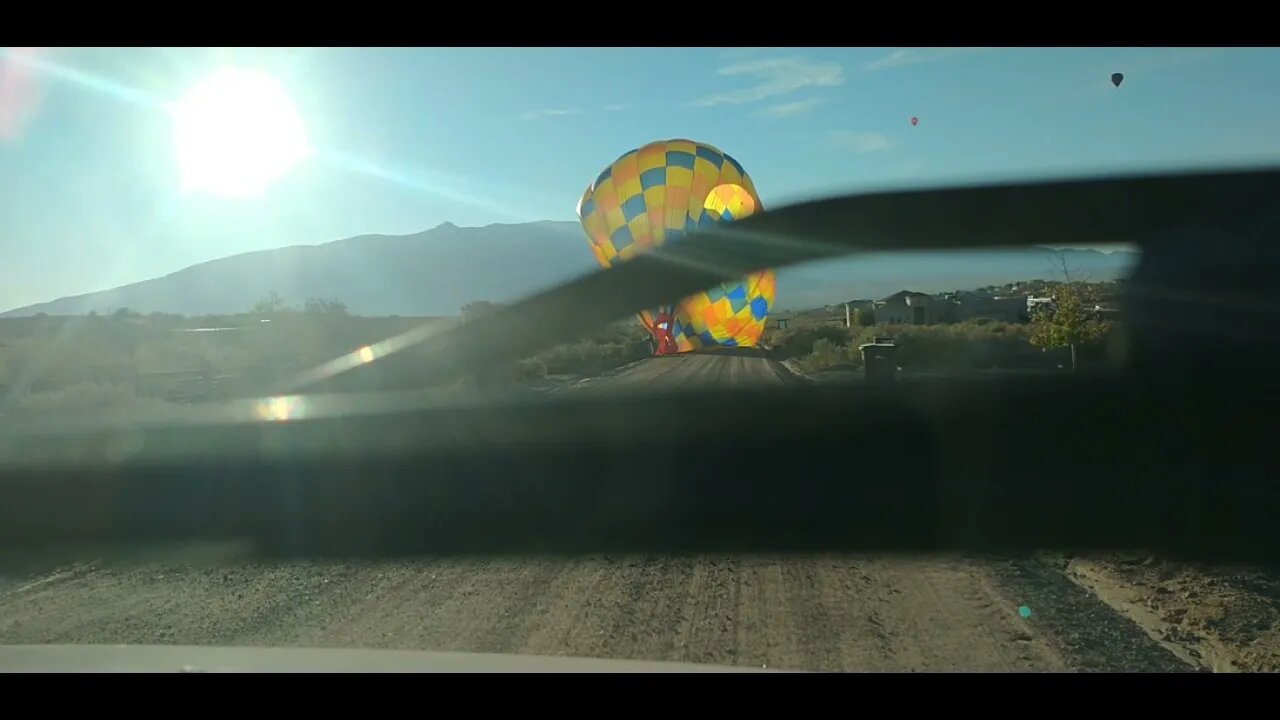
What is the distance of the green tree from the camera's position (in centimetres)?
2256

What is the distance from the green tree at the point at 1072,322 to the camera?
888 inches

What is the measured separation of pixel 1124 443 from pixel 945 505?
1600mm

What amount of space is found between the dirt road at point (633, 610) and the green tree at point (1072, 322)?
51.6 ft

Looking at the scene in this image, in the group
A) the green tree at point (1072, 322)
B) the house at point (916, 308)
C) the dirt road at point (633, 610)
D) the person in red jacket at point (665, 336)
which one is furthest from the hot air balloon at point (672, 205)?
the dirt road at point (633, 610)

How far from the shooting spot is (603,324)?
13180 millimetres

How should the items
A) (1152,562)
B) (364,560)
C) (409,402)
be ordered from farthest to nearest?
(409,402)
(364,560)
(1152,562)

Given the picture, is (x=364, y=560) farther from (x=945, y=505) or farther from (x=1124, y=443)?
(x=1124, y=443)

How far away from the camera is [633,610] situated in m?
6.55

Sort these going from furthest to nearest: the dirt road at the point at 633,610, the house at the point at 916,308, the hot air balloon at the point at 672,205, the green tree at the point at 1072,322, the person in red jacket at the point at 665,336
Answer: the house at the point at 916,308, the person in red jacket at the point at 665,336, the hot air balloon at the point at 672,205, the green tree at the point at 1072,322, the dirt road at the point at 633,610

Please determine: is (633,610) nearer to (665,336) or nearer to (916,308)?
(665,336)

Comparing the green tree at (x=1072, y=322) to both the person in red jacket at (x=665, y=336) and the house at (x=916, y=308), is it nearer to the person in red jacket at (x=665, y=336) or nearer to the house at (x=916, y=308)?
the house at (x=916, y=308)

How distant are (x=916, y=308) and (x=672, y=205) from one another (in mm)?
10915
